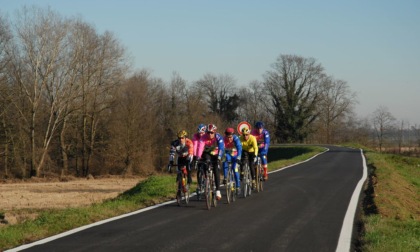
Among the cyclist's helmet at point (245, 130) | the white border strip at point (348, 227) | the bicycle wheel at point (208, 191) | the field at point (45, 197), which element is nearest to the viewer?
the white border strip at point (348, 227)

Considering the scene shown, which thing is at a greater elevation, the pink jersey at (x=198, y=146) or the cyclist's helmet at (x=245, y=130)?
the cyclist's helmet at (x=245, y=130)

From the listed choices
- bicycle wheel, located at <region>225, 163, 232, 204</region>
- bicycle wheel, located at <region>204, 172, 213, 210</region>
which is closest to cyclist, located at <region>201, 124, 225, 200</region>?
bicycle wheel, located at <region>204, 172, 213, 210</region>

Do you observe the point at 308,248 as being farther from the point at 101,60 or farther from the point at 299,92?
the point at 299,92

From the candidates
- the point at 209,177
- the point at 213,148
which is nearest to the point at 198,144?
the point at 213,148

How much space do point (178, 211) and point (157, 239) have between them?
335cm

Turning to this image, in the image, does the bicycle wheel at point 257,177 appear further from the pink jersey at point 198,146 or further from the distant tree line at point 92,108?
the distant tree line at point 92,108

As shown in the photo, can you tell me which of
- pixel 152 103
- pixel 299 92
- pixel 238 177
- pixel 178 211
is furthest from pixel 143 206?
pixel 299 92

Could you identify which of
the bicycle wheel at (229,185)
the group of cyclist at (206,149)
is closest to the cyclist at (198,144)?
the group of cyclist at (206,149)

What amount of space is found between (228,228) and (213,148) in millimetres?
3471

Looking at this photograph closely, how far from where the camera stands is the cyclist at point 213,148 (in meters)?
12.5

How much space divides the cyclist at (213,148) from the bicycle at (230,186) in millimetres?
500

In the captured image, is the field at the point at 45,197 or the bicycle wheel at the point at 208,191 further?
the field at the point at 45,197

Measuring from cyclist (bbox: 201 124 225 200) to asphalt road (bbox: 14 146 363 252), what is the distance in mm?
→ 771

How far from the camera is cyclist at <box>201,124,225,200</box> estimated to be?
41.0 ft
